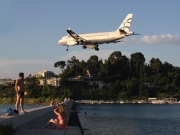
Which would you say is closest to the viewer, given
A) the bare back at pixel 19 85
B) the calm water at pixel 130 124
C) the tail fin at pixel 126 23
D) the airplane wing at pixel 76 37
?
the bare back at pixel 19 85

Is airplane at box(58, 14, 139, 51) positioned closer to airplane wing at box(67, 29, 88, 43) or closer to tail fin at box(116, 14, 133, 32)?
airplane wing at box(67, 29, 88, 43)

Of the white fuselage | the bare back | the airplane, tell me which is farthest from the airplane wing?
the bare back

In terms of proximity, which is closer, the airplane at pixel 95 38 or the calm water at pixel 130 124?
the calm water at pixel 130 124

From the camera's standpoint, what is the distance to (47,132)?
15883mm

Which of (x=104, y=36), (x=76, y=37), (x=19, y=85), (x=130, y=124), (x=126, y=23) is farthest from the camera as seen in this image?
(x=126, y=23)

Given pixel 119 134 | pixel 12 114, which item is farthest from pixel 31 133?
pixel 119 134

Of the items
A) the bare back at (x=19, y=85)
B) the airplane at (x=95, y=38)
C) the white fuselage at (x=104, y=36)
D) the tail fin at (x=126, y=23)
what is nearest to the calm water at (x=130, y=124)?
the airplane at (x=95, y=38)

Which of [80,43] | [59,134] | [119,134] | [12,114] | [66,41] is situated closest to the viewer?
[59,134]

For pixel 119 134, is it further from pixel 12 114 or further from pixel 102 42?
pixel 12 114

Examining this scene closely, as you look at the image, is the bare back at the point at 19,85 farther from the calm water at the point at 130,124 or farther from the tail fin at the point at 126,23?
the tail fin at the point at 126,23

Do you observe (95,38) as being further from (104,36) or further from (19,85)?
(19,85)

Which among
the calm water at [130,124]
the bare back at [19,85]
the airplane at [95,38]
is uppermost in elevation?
the airplane at [95,38]

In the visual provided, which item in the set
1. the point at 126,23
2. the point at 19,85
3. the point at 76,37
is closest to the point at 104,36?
the point at 76,37

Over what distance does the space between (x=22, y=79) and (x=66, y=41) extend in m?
52.5
